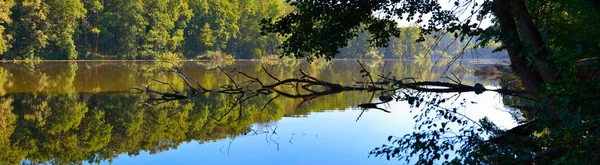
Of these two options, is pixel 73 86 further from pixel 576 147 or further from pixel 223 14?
pixel 223 14

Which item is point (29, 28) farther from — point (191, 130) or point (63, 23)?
point (191, 130)

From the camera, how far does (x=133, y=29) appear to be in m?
61.8

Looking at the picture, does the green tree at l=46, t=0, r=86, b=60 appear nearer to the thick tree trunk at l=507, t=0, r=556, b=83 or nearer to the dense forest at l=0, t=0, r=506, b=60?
the dense forest at l=0, t=0, r=506, b=60

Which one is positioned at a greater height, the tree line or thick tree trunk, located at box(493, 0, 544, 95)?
the tree line

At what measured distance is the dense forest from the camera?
52969mm

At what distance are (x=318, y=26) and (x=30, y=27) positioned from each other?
181 ft

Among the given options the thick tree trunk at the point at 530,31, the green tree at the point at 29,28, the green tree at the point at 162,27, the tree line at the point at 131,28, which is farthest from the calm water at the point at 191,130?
the green tree at the point at 162,27

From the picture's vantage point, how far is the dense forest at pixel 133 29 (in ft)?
174

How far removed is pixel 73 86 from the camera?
24859mm

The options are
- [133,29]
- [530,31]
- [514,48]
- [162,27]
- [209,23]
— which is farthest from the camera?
[209,23]

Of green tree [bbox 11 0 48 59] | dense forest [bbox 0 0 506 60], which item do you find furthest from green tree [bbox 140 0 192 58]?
green tree [bbox 11 0 48 59]

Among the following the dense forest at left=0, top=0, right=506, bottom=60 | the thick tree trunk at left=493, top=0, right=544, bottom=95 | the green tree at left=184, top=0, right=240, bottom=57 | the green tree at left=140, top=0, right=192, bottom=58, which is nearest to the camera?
the thick tree trunk at left=493, top=0, right=544, bottom=95

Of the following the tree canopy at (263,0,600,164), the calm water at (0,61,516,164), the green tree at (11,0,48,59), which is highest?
the green tree at (11,0,48,59)

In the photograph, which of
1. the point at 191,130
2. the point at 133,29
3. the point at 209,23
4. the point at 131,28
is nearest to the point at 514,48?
the point at 191,130
